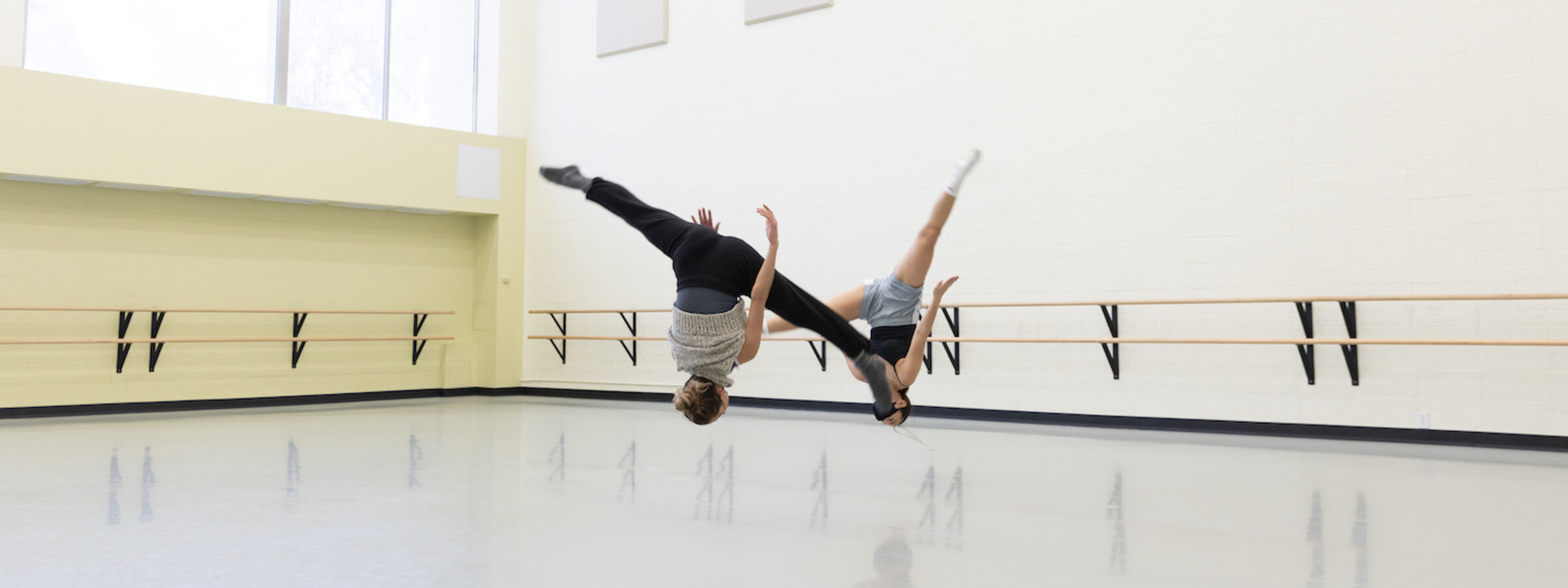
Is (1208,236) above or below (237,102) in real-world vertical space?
below

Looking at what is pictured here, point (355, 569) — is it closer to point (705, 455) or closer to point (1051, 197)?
point (705, 455)

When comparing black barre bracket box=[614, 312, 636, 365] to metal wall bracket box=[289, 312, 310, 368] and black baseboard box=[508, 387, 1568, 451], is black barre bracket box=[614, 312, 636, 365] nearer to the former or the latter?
black baseboard box=[508, 387, 1568, 451]

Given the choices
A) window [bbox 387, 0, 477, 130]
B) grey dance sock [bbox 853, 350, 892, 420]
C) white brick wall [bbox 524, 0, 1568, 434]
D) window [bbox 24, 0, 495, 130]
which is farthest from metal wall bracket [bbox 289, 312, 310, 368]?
grey dance sock [bbox 853, 350, 892, 420]

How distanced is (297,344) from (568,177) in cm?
552

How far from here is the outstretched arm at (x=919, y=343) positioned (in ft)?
11.5

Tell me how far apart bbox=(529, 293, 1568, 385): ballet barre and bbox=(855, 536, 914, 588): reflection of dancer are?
3.64m

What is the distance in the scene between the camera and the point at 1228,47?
5.79m

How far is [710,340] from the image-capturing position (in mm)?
3311

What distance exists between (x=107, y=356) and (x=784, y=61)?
5520 millimetres

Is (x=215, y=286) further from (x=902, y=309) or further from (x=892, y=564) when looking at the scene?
(x=892, y=564)

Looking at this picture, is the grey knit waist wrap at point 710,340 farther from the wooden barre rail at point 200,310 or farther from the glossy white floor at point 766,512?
the wooden barre rail at point 200,310

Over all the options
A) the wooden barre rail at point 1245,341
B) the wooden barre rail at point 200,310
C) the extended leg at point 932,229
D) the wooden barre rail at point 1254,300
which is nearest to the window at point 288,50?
the wooden barre rail at point 200,310

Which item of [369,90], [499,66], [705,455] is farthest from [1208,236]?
[369,90]

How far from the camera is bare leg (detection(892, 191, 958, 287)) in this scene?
12.2 feet
